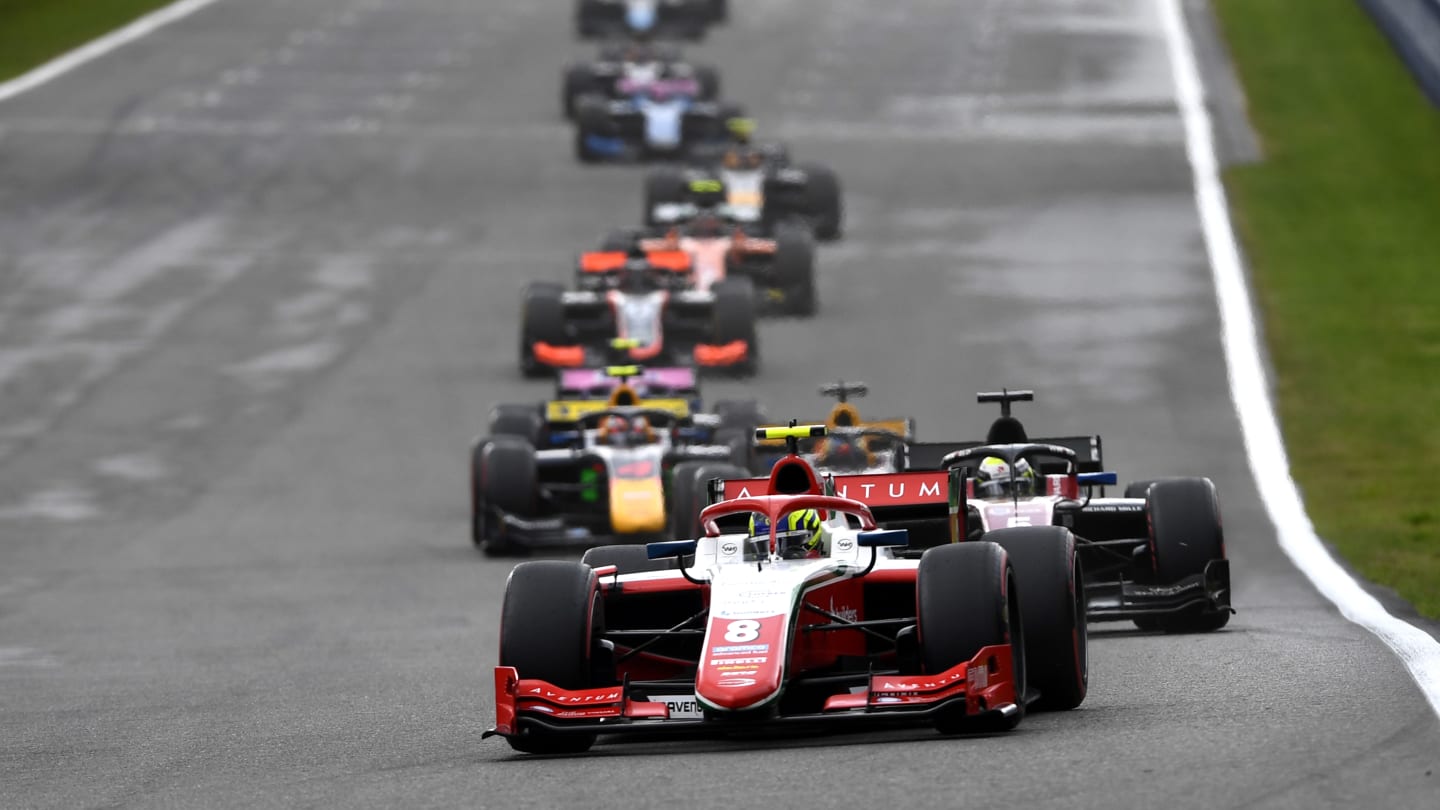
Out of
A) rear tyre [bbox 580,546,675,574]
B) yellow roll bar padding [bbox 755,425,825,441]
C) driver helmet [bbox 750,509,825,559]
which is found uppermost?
yellow roll bar padding [bbox 755,425,825,441]

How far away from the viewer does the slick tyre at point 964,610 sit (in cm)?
1273

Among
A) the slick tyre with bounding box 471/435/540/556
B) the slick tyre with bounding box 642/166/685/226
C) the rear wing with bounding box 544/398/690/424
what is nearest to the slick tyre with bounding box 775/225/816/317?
the slick tyre with bounding box 642/166/685/226

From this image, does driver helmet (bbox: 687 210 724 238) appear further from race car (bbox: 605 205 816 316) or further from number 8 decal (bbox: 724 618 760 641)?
number 8 decal (bbox: 724 618 760 641)

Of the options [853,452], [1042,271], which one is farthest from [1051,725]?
[1042,271]

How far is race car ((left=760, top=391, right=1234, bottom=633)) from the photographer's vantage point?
714 inches

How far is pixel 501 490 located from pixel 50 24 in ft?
146

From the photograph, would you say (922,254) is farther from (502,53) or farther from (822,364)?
(502,53)

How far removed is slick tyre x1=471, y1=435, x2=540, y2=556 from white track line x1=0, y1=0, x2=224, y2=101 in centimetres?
3390

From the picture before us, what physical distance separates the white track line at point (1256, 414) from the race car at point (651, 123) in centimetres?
918

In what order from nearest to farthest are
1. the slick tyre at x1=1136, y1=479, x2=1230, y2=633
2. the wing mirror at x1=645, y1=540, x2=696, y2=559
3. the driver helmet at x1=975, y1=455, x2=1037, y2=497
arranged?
the wing mirror at x1=645, y1=540, x2=696, y2=559
the slick tyre at x1=1136, y1=479, x2=1230, y2=633
the driver helmet at x1=975, y1=455, x2=1037, y2=497

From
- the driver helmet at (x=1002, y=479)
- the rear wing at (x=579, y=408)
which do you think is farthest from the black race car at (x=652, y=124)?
the driver helmet at (x=1002, y=479)

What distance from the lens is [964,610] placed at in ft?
42.0

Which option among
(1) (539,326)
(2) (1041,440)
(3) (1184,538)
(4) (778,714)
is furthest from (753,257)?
(4) (778,714)

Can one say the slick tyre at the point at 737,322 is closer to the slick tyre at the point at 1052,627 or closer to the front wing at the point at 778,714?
the slick tyre at the point at 1052,627
